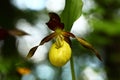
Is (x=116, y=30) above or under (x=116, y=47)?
above

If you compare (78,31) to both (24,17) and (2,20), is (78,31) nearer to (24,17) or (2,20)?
(24,17)

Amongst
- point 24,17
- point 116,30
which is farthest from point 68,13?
point 24,17

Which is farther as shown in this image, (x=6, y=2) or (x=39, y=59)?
(x=39, y=59)

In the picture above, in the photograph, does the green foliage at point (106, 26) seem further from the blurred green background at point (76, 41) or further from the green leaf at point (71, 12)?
the green leaf at point (71, 12)

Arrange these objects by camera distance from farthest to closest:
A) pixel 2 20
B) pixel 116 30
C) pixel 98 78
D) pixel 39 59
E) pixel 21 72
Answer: pixel 39 59, pixel 2 20, pixel 98 78, pixel 116 30, pixel 21 72

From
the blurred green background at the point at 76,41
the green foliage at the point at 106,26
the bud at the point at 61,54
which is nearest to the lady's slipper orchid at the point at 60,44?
the bud at the point at 61,54

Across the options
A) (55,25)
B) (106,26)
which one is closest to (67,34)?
(55,25)
